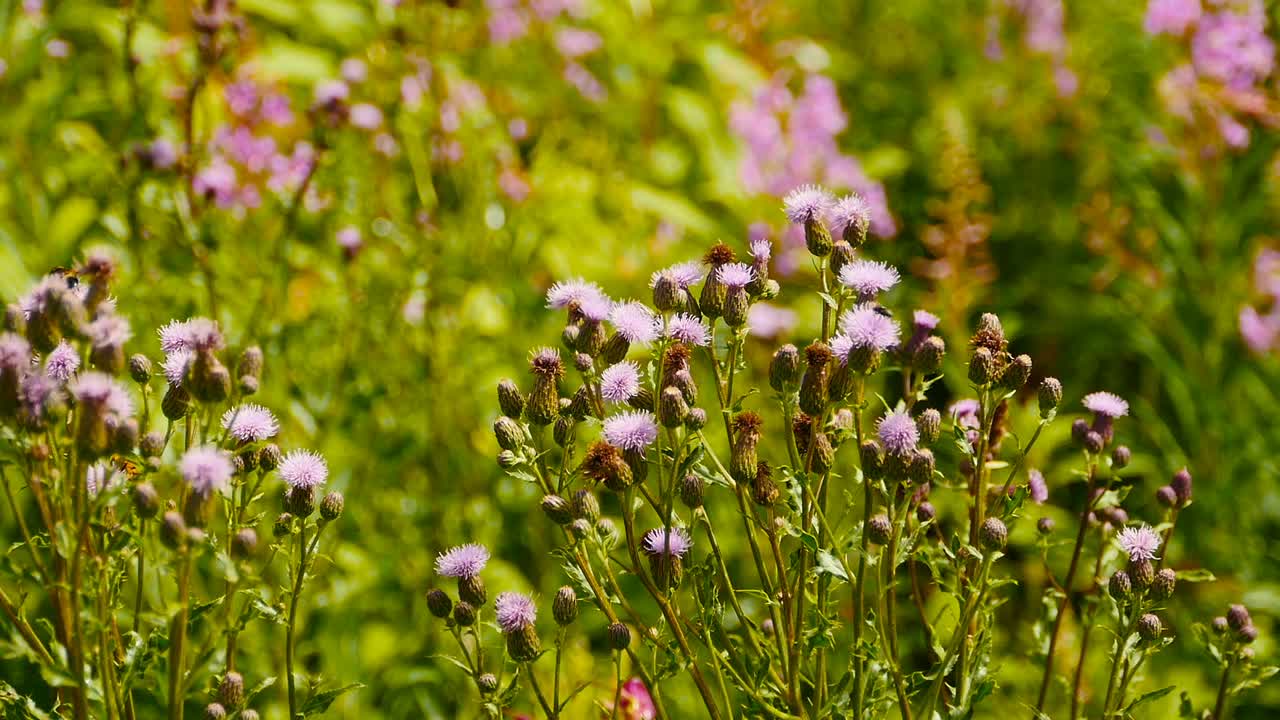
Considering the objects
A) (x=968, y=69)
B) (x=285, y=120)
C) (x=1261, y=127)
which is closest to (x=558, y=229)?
(x=285, y=120)

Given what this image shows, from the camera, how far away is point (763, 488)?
4.70 feet

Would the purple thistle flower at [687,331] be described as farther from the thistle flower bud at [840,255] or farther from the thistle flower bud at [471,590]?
the thistle flower bud at [471,590]

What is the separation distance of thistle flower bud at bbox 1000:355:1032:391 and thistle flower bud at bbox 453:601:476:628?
752mm

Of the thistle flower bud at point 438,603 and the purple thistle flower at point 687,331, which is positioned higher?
the purple thistle flower at point 687,331

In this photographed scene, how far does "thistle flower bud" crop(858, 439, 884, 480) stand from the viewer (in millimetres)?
1318

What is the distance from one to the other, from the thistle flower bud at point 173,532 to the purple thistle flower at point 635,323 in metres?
0.58

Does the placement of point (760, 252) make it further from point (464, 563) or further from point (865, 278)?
point (464, 563)

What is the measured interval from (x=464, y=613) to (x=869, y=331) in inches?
24.3

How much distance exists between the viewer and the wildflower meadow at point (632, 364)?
1344mm

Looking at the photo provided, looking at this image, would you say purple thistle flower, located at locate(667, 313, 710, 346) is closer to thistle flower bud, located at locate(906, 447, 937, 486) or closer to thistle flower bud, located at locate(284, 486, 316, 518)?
thistle flower bud, located at locate(906, 447, 937, 486)

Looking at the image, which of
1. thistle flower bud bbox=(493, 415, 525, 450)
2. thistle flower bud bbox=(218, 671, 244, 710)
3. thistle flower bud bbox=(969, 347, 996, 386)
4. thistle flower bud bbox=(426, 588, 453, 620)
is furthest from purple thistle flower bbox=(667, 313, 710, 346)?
thistle flower bud bbox=(218, 671, 244, 710)

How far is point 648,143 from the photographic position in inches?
166

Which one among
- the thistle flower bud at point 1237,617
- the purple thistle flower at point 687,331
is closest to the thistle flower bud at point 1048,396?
the thistle flower bud at point 1237,617

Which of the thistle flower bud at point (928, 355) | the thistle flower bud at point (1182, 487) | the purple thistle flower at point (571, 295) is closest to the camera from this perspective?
the thistle flower bud at point (928, 355)
